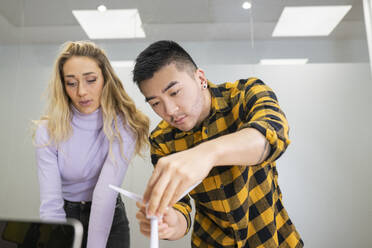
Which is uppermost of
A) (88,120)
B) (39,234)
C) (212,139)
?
(88,120)

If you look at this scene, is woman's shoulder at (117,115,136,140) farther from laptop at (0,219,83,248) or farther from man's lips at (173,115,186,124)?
laptop at (0,219,83,248)

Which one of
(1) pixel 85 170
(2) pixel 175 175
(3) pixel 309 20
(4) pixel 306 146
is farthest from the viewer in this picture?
(3) pixel 309 20

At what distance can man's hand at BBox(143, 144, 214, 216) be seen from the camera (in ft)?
1.95

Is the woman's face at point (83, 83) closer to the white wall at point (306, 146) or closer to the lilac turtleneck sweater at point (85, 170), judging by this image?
the lilac turtleneck sweater at point (85, 170)

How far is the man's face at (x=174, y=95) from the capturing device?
1.01 m

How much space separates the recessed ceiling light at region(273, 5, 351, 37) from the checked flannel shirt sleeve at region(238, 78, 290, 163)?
1318 mm

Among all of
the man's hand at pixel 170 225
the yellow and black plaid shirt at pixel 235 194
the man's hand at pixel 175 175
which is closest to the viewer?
the man's hand at pixel 175 175

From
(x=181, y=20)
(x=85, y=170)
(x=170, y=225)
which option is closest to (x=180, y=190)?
(x=170, y=225)

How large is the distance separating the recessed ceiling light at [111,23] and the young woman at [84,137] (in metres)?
0.70

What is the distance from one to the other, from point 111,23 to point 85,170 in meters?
1.24

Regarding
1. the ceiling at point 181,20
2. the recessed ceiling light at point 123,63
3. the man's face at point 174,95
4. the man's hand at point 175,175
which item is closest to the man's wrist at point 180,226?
the man's face at point 174,95

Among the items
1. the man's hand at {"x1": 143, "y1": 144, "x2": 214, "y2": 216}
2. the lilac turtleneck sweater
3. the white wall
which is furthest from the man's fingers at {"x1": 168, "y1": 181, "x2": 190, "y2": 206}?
the white wall

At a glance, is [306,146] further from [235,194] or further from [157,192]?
[157,192]

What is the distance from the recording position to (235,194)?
110 centimetres
